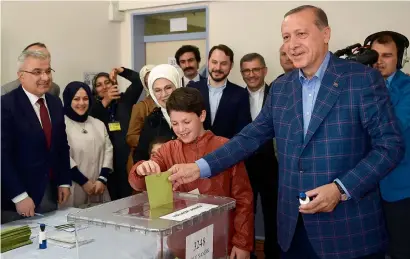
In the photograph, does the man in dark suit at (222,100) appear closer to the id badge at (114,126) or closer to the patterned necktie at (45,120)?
the id badge at (114,126)

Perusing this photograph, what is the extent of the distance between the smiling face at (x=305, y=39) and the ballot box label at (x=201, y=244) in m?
0.67

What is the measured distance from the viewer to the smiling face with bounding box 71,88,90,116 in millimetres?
3117

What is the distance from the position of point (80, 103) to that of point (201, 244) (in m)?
2.18

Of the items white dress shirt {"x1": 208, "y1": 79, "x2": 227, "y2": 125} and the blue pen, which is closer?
the blue pen

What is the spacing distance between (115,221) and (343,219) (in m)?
0.79

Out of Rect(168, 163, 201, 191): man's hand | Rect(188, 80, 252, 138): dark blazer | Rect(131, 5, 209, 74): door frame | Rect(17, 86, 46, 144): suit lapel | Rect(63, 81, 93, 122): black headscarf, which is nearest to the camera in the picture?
Rect(168, 163, 201, 191): man's hand

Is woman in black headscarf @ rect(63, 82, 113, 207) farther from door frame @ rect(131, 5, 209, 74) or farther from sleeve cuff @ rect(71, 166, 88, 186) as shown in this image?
door frame @ rect(131, 5, 209, 74)

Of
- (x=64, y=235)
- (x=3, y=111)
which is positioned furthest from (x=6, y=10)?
(x=64, y=235)

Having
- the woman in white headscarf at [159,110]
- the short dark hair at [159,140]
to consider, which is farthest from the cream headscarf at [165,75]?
the short dark hair at [159,140]

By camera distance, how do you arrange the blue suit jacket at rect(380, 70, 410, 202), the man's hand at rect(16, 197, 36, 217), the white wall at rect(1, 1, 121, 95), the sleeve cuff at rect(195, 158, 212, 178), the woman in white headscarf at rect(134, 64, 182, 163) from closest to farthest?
the sleeve cuff at rect(195, 158, 212, 178) < the blue suit jacket at rect(380, 70, 410, 202) < the man's hand at rect(16, 197, 36, 217) < the woman in white headscarf at rect(134, 64, 182, 163) < the white wall at rect(1, 1, 121, 95)

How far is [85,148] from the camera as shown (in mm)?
3047

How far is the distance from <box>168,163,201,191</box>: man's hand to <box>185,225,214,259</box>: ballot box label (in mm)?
279

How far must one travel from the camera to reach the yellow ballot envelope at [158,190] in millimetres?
1285

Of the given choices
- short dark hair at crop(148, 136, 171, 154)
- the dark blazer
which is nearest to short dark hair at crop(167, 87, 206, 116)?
short dark hair at crop(148, 136, 171, 154)
